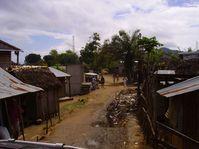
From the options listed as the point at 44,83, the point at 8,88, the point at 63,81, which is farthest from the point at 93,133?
the point at 63,81

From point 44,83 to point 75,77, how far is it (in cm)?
1791

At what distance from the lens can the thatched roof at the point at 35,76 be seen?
2269 cm

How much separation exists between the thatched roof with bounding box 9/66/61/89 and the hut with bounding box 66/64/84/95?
1588 centimetres

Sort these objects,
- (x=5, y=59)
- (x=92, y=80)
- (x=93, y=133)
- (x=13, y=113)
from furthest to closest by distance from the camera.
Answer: (x=92, y=80) → (x=5, y=59) → (x=93, y=133) → (x=13, y=113)

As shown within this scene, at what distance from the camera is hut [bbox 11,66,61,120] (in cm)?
2311

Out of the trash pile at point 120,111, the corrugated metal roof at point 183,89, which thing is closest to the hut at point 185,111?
the corrugated metal roof at point 183,89

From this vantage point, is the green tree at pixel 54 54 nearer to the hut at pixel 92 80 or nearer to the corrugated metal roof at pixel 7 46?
the hut at pixel 92 80

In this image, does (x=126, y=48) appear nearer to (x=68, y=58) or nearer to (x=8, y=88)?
(x=68, y=58)

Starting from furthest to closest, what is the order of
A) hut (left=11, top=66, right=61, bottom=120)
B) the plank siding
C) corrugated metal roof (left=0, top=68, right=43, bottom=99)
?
1. the plank siding
2. hut (left=11, top=66, right=61, bottom=120)
3. corrugated metal roof (left=0, top=68, right=43, bottom=99)

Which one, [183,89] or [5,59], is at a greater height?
[5,59]

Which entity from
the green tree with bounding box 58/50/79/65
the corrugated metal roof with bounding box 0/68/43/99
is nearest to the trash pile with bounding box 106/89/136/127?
the corrugated metal roof with bounding box 0/68/43/99

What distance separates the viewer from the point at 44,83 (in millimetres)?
24484

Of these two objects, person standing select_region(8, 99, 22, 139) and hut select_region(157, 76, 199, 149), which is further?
person standing select_region(8, 99, 22, 139)

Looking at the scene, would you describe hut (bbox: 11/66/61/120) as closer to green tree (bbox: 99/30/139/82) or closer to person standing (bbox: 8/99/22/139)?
person standing (bbox: 8/99/22/139)
